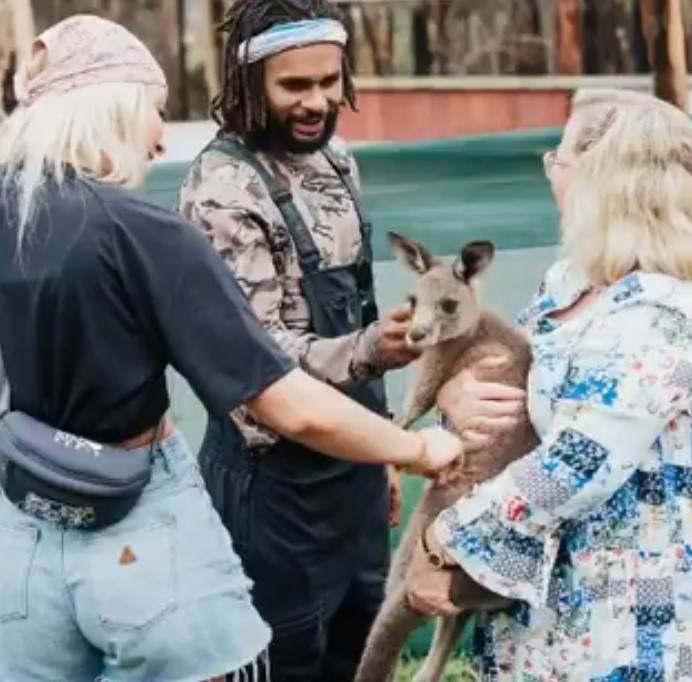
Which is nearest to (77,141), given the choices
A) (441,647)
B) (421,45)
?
(441,647)

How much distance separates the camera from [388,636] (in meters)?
3.86

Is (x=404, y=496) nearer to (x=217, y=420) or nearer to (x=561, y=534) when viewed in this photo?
(x=217, y=420)

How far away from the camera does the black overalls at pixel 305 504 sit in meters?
4.07

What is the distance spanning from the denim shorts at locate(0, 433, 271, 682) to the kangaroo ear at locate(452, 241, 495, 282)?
0.82 meters

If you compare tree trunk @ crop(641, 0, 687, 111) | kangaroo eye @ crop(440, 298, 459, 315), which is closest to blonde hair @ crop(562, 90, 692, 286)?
kangaroo eye @ crop(440, 298, 459, 315)

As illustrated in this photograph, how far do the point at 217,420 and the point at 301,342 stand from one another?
365 mm

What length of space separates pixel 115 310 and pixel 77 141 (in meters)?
0.30

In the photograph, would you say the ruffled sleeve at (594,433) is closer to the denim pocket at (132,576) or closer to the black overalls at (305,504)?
the denim pocket at (132,576)

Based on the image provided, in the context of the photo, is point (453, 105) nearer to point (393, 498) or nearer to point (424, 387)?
point (393, 498)

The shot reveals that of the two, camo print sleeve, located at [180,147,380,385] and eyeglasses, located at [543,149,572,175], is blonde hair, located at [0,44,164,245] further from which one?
eyeglasses, located at [543,149,572,175]

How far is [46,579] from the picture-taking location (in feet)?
10.8

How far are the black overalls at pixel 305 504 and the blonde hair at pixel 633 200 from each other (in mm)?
827

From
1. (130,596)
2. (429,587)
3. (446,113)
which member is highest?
(446,113)

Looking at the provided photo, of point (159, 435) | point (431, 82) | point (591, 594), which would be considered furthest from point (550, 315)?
point (431, 82)
